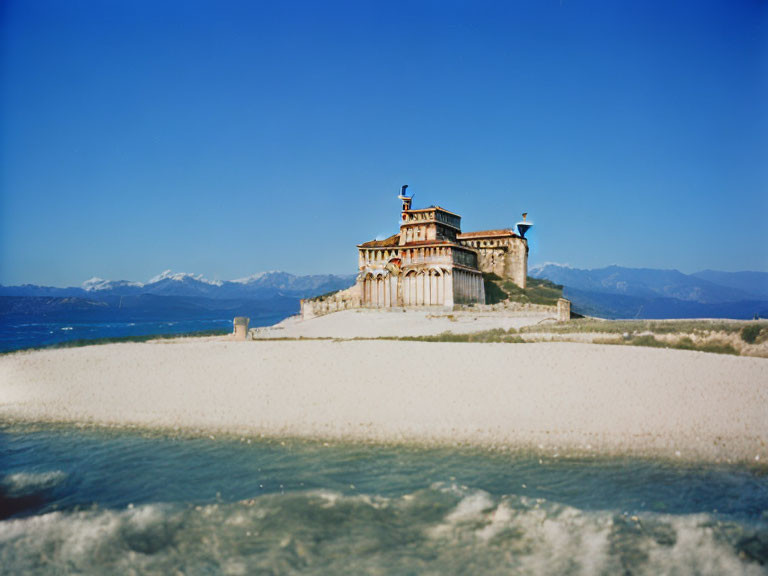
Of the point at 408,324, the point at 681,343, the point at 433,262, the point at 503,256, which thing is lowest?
the point at 681,343

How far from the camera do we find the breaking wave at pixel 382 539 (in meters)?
10.1

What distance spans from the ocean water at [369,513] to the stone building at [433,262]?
3747 cm

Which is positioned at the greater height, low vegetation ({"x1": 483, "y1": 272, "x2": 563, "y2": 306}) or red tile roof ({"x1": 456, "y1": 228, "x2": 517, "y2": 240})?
red tile roof ({"x1": 456, "y1": 228, "x2": 517, "y2": 240})

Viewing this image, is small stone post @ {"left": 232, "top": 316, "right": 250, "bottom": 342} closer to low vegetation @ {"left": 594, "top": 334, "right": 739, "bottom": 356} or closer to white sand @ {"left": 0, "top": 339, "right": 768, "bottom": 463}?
white sand @ {"left": 0, "top": 339, "right": 768, "bottom": 463}

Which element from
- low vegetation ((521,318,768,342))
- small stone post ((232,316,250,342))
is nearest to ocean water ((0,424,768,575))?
low vegetation ((521,318,768,342))

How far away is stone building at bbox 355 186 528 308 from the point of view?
174 feet

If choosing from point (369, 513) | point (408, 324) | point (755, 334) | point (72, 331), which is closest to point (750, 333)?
point (755, 334)

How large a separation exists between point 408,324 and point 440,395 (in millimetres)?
22913

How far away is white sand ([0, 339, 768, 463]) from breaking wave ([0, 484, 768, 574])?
3838mm

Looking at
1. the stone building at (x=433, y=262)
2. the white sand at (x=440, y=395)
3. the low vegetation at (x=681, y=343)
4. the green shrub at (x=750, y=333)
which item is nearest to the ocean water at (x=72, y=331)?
the stone building at (x=433, y=262)

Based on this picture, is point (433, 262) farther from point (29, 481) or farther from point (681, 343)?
point (29, 481)

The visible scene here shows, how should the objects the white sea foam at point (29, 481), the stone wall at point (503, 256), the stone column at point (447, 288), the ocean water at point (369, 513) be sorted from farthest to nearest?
the stone wall at point (503, 256) < the stone column at point (447, 288) < the white sea foam at point (29, 481) < the ocean water at point (369, 513)

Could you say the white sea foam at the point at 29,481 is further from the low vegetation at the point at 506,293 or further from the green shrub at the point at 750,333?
the low vegetation at the point at 506,293

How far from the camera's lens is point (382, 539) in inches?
432
